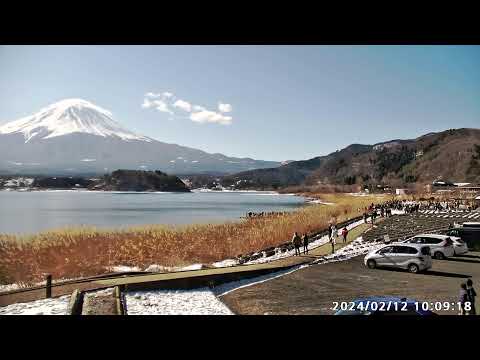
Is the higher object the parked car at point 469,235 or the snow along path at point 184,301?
the parked car at point 469,235

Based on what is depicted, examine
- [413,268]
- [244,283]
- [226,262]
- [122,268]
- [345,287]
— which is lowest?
[226,262]

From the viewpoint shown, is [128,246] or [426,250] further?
[128,246]

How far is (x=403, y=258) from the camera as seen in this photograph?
993 cm

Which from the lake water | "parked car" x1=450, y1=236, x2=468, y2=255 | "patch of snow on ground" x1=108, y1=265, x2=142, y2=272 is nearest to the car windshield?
"parked car" x1=450, y1=236, x2=468, y2=255

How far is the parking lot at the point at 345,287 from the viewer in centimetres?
770

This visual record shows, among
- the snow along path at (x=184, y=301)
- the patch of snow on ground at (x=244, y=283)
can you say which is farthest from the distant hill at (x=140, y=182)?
the snow along path at (x=184, y=301)

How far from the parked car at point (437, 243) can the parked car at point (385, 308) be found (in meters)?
3.94

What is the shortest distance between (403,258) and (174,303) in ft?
18.1

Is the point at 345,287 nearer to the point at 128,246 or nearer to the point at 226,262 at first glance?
the point at 226,262

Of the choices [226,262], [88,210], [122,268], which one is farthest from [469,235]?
[88,210]

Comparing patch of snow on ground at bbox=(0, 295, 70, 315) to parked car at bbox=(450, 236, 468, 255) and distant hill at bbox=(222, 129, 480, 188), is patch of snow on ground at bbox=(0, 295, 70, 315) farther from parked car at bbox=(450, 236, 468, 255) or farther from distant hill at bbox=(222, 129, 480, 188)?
distant hill at bbox=(222, 129, 480, 188)

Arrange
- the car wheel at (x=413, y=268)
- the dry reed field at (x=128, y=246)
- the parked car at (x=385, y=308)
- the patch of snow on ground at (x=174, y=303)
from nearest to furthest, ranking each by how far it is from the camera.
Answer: the parked car at (x=385, y=308)
the patch of snow on ground at (x=174, y=303)
the car wheel at (x=413, y=268)
the dry reed field at (x=128, y=246)

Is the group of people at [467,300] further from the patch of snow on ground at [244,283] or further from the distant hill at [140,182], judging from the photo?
the distant hill at [140,182]

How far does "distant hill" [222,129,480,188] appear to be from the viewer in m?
23.1
